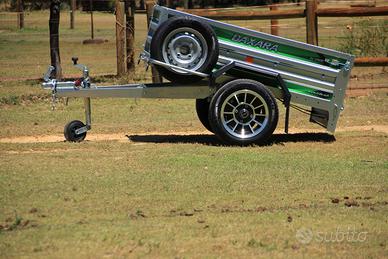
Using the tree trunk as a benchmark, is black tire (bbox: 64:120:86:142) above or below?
below

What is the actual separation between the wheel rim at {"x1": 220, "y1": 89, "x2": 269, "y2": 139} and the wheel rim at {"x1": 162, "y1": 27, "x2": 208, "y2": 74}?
0.70m

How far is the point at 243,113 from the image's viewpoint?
12391mm

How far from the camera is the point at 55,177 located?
10172mm

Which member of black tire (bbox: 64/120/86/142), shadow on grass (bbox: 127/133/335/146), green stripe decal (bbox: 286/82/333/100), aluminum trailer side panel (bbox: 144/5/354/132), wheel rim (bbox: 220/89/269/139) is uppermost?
aluminum trailer side panel (bbox: 144/5/354/132)

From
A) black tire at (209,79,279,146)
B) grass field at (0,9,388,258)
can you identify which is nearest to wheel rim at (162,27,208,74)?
black tire at (209,79,279,146)

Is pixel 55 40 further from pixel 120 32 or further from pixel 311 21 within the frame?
pixel 311 21

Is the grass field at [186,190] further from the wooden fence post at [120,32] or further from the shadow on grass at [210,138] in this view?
the wooden fence post at [120,32]

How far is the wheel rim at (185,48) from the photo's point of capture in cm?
1216

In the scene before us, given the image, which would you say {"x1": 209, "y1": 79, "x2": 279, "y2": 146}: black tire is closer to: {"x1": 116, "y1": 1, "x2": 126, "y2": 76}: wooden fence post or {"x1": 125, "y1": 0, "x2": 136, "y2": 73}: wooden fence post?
{"x1": 116, "y1": 1, "x2": 126, "y2": 76}: wooden fence post

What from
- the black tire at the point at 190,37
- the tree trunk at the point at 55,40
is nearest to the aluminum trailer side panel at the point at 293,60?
the black tire at the point at 190,37

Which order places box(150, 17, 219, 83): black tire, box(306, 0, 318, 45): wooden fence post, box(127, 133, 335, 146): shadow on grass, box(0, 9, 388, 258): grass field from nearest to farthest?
1. box(0, 9, 388, 258): grass field
2. box(150, 17, 219, 83): black tire
3. box(127, 133, 335, 146): shadow on grass
4. box(306, 0, 318, 45): wooden fence post

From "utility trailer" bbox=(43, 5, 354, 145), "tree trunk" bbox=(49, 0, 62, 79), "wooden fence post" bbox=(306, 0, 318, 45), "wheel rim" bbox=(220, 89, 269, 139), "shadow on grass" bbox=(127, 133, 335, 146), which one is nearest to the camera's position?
"utility trailer" bbox=(43, 5, 354, 145)

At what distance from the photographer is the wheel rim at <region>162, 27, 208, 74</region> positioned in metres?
12.2

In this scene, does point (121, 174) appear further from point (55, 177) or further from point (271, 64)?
point (271, 64)
